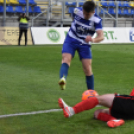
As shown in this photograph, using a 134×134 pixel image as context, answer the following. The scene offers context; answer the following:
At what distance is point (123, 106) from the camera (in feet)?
15.9

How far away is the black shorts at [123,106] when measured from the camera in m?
4.87

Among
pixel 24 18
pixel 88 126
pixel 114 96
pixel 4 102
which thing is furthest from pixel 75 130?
pixel 24 18

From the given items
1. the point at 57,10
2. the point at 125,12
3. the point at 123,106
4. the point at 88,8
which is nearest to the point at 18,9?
the point at 57,10

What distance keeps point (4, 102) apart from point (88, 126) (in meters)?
2.19

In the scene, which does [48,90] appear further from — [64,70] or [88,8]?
[88,8]

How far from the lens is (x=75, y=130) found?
4.77 meters

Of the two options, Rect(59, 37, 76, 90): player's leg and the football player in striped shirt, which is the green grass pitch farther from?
the football player in striped shirt

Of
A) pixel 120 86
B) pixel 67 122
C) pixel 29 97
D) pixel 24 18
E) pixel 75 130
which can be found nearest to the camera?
pixel 75 130

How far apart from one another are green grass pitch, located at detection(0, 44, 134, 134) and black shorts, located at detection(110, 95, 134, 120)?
17 cm

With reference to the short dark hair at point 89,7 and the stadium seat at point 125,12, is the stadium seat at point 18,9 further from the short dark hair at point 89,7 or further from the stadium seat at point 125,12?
the short dark hair at point 89,7

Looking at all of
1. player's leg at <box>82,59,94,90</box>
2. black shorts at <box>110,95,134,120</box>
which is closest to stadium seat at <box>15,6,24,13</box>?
player's leg at <box>82,59,94,90</box>

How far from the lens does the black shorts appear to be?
487 centimetres

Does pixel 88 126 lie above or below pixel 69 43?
below

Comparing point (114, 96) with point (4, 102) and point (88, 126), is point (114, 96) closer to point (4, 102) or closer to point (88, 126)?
point (88, 126)
